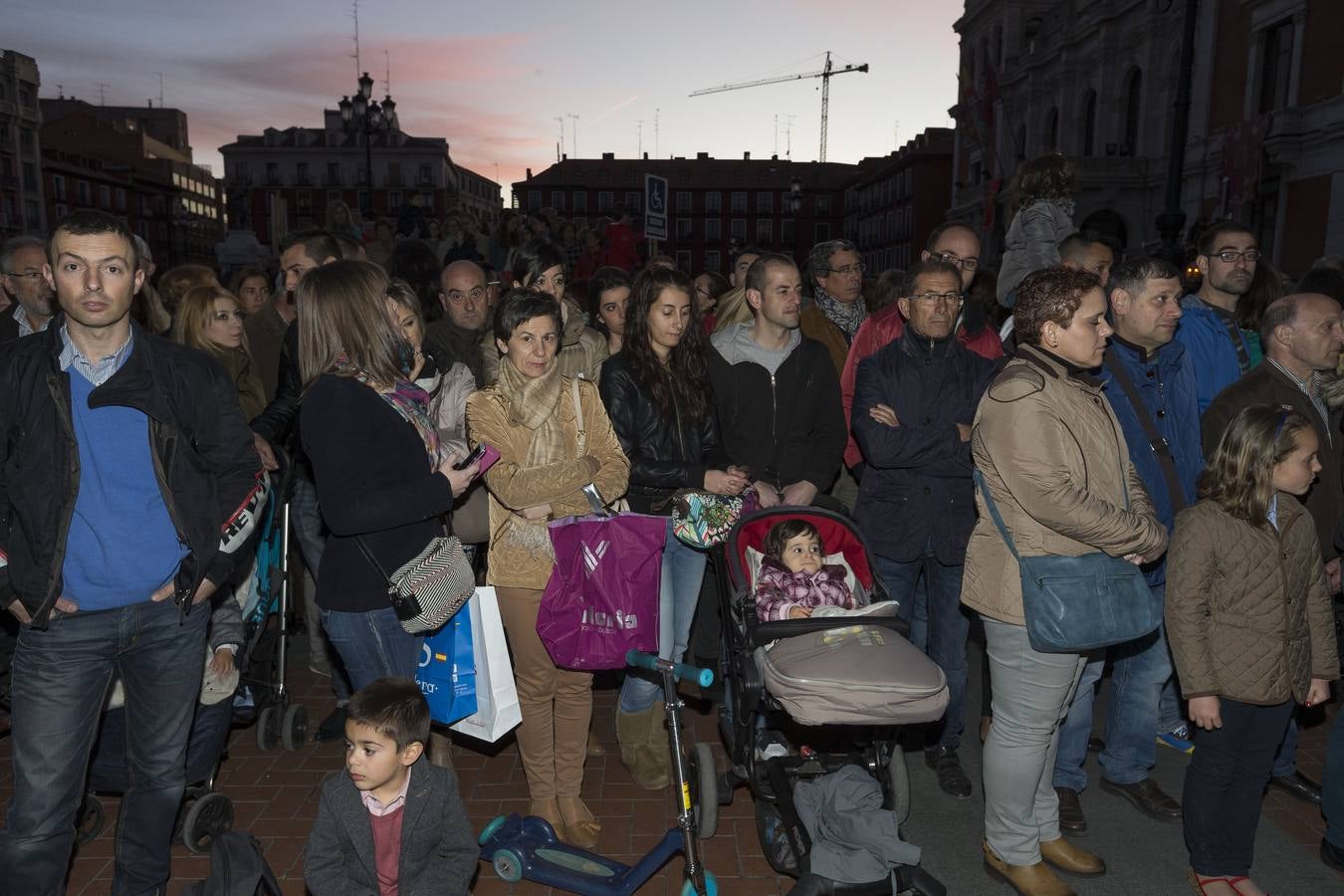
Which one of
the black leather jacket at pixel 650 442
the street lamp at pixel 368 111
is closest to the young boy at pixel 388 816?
the black leather jacket at pixel 650 442

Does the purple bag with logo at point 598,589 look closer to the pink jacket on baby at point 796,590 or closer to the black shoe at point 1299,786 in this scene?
the pink jacket on baby at point 796,590

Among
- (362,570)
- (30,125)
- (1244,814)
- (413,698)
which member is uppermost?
(30,125)

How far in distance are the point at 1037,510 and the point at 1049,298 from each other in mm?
811

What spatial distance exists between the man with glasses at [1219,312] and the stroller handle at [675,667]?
10.6ft

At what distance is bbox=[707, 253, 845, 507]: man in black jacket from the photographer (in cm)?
459

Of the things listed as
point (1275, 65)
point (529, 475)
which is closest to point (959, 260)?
point (529, 475)

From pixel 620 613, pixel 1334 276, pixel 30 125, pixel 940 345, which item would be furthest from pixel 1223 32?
pixel 30 125

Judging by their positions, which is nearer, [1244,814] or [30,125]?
[1244,814]

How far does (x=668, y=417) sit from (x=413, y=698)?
189 cm

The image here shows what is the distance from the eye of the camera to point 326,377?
9.96 feet

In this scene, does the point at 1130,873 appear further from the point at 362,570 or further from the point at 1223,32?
the point at 1223,32

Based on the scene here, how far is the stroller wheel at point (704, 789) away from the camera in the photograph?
12.3ft

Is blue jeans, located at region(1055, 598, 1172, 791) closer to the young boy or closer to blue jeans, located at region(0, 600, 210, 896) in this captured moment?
the young boy

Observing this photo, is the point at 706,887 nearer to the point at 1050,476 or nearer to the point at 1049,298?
the point at 1050,476
